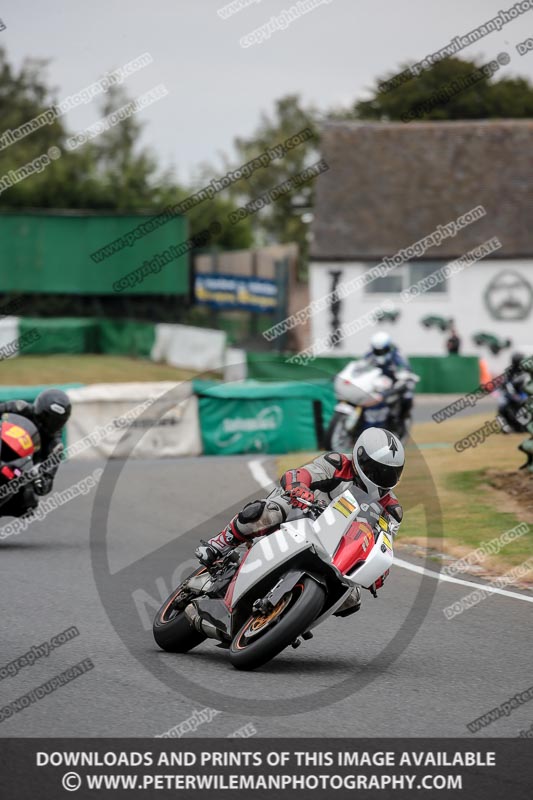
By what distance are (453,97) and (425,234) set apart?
13.8 metres

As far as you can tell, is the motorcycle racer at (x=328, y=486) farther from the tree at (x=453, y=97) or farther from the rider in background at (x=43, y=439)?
the tree at (x=453, y=97)

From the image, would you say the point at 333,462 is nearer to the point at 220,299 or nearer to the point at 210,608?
the point at 210,608

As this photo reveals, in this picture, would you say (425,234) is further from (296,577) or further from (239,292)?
(296,577)

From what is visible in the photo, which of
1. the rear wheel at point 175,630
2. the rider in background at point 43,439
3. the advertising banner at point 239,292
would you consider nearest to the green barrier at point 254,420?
the rider in background at point 43,439

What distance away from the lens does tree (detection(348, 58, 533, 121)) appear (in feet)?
183

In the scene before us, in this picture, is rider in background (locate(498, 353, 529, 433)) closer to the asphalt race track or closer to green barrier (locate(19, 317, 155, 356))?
the asphalt race track

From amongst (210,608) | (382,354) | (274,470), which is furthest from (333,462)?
(382,354)

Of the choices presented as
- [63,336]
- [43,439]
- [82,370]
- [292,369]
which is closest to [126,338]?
[63,336]

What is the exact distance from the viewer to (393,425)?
1955 centimetres

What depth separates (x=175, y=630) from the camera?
732cm

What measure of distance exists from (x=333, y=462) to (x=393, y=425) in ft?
41.2

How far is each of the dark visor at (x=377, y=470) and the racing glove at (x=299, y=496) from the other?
30cm

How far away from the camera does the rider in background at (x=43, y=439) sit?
1157 centimetres
